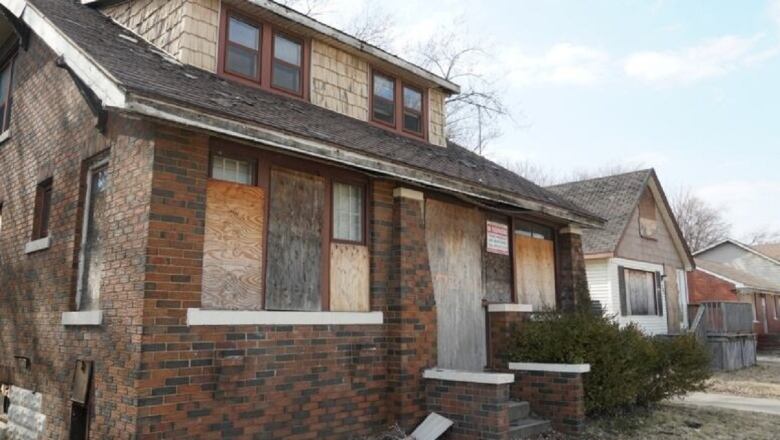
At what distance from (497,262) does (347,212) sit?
11.3 ft

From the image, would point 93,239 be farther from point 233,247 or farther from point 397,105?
point 397,105

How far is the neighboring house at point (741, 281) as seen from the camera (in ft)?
101

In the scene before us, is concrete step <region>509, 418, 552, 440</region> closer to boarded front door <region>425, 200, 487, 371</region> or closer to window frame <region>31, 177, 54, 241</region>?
boarded front door <region>425, 200, 487, 371</region>

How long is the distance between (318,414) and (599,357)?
4.35 meters

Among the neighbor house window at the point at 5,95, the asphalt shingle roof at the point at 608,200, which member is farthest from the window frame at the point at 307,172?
the asphalt shingle roof at the point at 608,200

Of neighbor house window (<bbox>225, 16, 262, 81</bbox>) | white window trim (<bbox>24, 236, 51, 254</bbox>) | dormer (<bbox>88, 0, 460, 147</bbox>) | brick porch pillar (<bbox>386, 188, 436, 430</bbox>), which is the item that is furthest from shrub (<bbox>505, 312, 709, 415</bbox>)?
white window trim (<bbox>24, 236, 51, 254</bbox>)

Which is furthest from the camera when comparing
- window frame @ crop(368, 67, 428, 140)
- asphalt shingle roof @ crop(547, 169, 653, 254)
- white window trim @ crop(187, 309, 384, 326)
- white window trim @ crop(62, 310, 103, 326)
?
asphalt shingle roof @ crop(547, 169, 653, 254)

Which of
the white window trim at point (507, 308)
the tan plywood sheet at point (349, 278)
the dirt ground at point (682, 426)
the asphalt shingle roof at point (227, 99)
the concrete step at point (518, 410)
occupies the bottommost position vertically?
the dirt ground at point (682, 426)

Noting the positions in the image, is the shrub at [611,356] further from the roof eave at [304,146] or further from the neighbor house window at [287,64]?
the neighbor house window at [287,64]

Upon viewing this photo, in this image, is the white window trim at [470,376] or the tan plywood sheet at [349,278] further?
the tan plywood sheet at [349,278]

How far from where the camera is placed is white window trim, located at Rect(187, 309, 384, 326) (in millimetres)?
6344

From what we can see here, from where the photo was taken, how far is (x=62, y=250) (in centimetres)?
775

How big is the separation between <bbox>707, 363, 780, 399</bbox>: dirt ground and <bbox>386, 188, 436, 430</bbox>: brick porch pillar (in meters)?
7.44

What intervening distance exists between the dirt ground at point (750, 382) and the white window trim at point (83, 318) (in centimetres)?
1149
